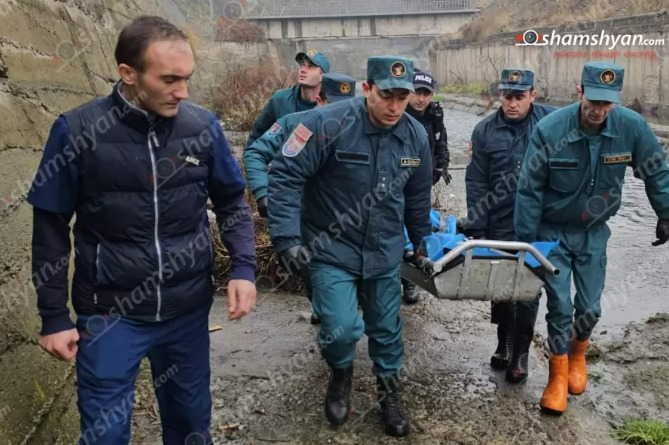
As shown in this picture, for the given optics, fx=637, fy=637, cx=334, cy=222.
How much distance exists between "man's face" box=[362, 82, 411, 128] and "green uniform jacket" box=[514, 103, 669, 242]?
3.19 feet

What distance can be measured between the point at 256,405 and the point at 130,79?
206 cm

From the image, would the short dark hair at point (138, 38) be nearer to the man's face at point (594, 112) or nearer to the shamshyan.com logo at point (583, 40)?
the man's face at point (594, 112)

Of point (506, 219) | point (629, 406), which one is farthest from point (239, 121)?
Answer: point (629, 406)

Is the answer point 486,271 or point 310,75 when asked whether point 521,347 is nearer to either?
point 486,271

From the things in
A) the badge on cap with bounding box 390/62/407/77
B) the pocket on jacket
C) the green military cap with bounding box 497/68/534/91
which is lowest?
the pocket on jacket

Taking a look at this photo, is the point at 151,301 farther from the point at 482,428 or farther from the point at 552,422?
the point at 552,422

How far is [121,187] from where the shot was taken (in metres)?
2.21

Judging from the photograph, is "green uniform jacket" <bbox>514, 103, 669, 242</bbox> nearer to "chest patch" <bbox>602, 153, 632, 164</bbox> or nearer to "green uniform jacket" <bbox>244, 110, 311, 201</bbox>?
"chest patch" <bbox>602, 153, 632, 164</bbox>

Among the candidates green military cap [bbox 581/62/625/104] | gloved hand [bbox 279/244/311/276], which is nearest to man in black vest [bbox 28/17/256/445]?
gloved hand [bbox 279/244/311/276]

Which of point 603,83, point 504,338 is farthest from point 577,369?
point 603,83

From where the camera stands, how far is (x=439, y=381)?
152 inches

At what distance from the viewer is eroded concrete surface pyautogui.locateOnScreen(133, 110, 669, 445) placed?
3297mm

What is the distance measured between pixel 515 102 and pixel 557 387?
6.01ft

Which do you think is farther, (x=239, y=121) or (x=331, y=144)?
(x=239, y=121)
